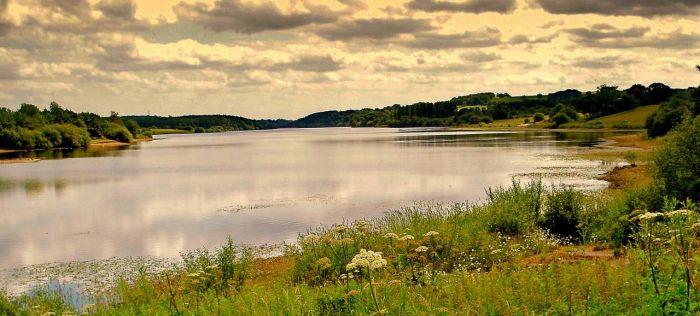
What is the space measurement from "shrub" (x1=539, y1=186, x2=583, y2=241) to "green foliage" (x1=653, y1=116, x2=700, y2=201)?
10.5ft

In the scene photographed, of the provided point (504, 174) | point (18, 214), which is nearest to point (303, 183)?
point (504, 174)

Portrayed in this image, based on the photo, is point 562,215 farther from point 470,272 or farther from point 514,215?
point 470,272

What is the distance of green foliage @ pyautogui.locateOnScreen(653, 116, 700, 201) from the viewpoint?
65.8ft

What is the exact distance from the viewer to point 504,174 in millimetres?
47844

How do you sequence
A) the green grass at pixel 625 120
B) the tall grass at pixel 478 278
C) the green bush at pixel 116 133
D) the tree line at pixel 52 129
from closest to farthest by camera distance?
the tall grass at pixel 478 278, the tree line at pixel 52 129, the green grass at pixel 625 120, the green bush at pixel 116 133

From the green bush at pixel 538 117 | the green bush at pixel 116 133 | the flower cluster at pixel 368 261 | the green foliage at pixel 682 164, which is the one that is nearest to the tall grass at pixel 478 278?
the flower cluster at pixel 368 261

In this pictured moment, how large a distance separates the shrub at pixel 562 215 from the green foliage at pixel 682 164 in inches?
126

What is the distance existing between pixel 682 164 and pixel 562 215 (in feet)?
15.3

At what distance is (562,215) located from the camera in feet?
70.2

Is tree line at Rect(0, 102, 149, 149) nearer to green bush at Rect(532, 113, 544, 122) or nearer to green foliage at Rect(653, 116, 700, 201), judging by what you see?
green foliage at Rect(653, 116, 700, 201)

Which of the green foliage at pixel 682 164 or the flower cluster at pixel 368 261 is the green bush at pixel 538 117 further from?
the flower cluster at pixel 368 261

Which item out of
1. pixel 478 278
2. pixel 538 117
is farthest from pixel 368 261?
pixel 538 117

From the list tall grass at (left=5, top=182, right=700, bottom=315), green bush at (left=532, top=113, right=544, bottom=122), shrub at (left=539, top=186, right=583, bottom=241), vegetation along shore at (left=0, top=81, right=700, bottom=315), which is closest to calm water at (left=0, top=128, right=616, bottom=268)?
vegetation along shore at (left=0, top=81, right=700, bottom=315)

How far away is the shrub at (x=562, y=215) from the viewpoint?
21.1 meters
